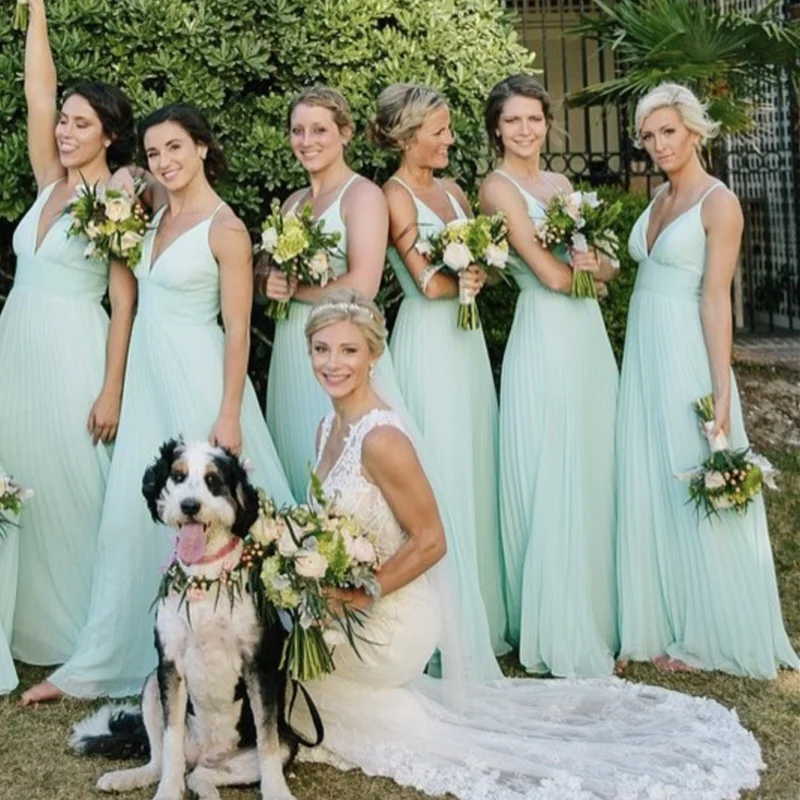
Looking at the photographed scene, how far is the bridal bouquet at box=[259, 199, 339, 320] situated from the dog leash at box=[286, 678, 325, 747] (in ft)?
5.45

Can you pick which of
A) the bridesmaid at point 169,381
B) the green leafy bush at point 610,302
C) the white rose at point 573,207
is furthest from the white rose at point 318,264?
the green leafy bush at point 610,302

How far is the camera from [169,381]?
567cm

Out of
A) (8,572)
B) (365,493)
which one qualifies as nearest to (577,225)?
(365,493)

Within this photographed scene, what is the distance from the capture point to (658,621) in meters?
6.04

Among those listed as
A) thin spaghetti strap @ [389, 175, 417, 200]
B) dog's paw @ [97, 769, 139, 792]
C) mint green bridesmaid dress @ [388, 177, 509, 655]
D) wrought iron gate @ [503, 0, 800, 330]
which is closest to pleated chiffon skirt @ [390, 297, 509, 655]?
mint green bridesmaid dress @ [388, 177, 509, 655]

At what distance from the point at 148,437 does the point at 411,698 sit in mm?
1617

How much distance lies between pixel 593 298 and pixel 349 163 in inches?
61.3

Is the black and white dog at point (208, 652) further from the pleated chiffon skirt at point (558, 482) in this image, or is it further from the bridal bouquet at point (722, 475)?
the bridal bouquet at point (722, 475)

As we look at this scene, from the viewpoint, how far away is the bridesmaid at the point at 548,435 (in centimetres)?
595

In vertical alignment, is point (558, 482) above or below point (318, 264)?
below

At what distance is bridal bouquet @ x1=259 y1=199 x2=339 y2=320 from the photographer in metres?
5.54

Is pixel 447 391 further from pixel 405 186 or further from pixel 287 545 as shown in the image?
pixel 287 545

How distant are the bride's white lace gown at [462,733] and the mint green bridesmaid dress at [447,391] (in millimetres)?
853

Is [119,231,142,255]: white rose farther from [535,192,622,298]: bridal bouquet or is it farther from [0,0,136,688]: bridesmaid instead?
[535,192,622,298]: bridal bouquet
